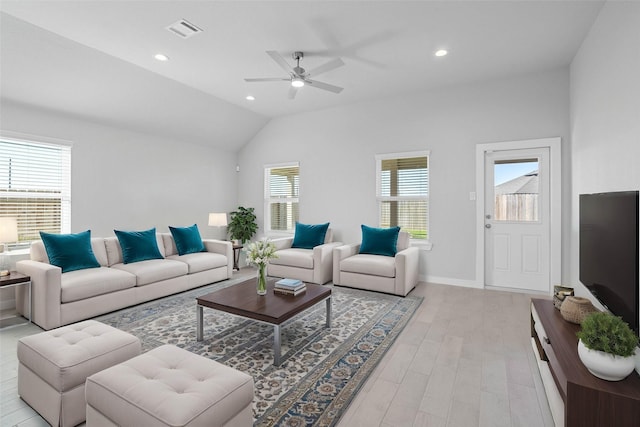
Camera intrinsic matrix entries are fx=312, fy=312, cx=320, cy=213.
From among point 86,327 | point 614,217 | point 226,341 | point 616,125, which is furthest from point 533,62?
point 86,327

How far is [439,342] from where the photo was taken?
279 cm

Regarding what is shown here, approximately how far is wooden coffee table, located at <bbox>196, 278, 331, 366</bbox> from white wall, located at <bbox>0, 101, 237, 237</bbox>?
9.54 ft

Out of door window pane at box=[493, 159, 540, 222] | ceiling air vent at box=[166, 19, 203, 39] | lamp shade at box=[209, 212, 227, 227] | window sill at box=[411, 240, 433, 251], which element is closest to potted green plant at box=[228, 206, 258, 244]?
lamp shade at box=[209, 212, 227, 227]

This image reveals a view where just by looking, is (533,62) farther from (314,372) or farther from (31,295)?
(31,295)

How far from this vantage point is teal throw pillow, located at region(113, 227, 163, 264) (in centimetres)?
408

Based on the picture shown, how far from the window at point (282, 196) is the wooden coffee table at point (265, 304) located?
10.6 feet

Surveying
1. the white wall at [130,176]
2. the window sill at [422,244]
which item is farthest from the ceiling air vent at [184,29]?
the window sill at [422,244]

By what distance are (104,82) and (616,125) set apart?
5335mm

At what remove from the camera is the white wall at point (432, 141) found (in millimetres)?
4230

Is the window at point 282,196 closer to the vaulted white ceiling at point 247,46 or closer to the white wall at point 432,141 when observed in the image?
the white wall at point 432,141

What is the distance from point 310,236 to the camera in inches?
211

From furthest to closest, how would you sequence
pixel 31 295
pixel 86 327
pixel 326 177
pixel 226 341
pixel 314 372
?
pixel 326 177, pixel 31 295, pixel 226 341, pixel 314 372, pixel 86 327

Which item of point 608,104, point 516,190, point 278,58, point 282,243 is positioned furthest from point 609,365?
point 282,243

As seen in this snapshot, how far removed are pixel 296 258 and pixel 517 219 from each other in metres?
3.23
